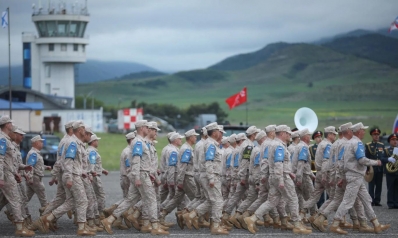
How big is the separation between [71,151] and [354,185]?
16.9 ft

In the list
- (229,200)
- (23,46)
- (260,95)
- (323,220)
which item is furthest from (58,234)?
(260,95)

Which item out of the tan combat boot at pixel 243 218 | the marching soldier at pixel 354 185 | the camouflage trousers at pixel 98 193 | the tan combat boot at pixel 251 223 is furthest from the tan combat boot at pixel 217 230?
the camouflage trousers at pixel 98 193

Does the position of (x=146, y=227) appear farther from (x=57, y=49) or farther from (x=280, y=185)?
(x=57, y=49)

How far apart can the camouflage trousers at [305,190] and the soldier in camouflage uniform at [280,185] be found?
1446mm

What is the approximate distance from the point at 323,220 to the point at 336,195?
1.80 ft

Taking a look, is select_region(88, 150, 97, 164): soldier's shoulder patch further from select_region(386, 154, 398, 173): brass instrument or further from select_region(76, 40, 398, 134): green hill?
select_region(76, 40, 398, 134): green hill

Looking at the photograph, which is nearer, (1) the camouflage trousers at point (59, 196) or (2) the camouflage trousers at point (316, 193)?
(1) the camouflage trousers at point (59, 196)

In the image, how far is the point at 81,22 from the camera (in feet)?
273

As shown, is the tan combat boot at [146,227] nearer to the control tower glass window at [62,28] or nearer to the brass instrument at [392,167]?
the brass instrument at [392,167]

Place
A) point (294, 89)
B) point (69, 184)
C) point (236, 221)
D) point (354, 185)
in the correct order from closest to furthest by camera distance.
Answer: point (69, 184), point (354, 185), point (236, 221), point (294, 89)

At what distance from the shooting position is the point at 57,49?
Answer: 275ft

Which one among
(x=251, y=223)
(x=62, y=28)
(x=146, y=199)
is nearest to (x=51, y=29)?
(x=62, y=28)

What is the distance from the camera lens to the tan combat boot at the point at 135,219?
616 inches

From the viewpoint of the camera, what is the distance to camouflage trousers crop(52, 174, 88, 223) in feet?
46.9
